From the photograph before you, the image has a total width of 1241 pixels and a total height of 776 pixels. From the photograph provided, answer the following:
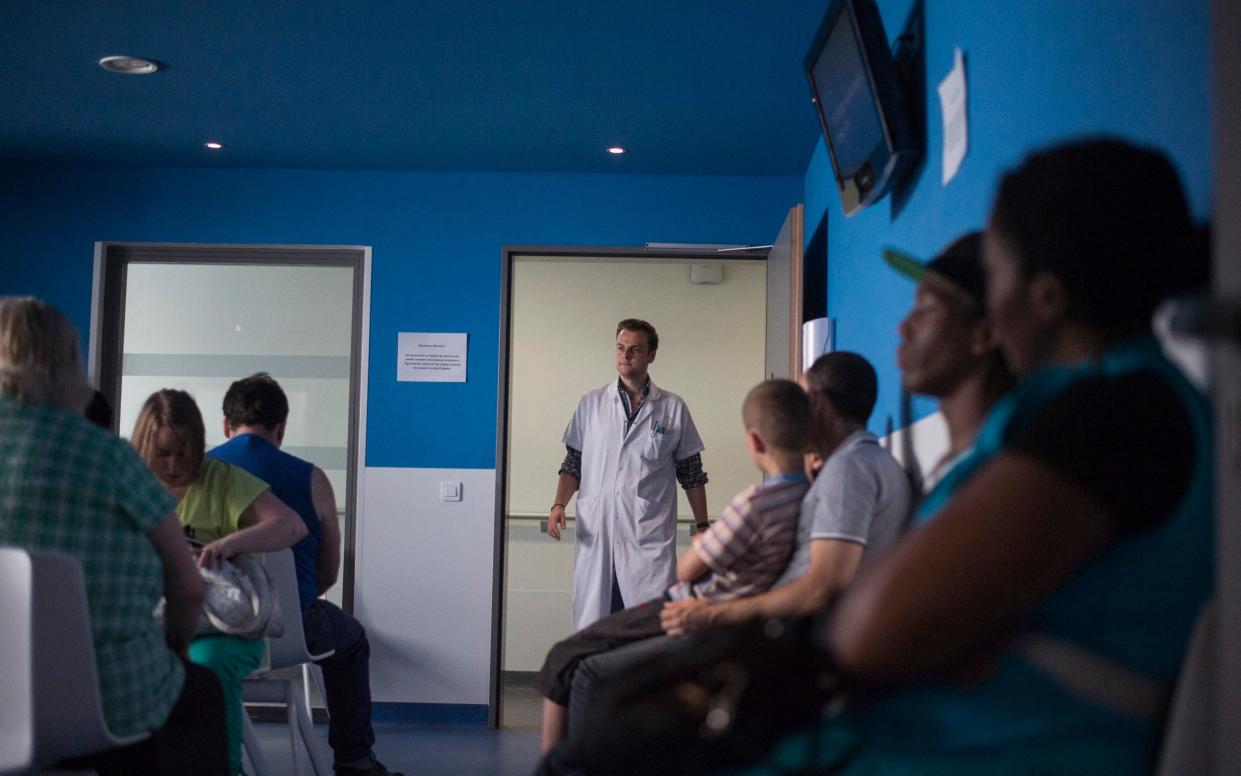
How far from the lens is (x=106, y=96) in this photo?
14.6 feet

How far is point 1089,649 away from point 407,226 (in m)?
5.00

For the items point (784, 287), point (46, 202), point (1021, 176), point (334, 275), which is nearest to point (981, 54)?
point (1021, 176)

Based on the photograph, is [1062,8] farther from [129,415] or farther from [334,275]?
[129,415]

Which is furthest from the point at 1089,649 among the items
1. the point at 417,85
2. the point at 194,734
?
the point at 417,85

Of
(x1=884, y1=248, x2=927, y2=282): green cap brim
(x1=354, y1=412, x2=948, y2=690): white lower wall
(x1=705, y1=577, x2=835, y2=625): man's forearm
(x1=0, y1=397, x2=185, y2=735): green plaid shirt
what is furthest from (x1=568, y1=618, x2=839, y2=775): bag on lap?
(x1=354, y1=412, x2=948, y2=690): white lower wall

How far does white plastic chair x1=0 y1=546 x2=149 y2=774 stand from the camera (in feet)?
6.01

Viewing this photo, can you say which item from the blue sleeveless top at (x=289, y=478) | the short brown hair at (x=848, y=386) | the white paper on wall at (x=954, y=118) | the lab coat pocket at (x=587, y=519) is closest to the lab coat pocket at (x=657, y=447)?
the lab coat pocket at (x=587, y=519)

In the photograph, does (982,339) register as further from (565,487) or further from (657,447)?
(565,487)

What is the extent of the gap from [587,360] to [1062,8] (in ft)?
17.4

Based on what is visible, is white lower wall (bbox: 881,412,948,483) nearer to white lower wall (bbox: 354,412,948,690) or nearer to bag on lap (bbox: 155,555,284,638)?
bag on lap (bbox: 155,555,284,638)

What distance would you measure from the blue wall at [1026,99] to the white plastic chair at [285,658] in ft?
5.71

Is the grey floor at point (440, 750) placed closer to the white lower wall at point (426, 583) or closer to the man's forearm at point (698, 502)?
the white lower wall at point (426, 583)

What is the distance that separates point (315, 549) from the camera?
3572mm

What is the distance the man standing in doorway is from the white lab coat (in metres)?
1.33
